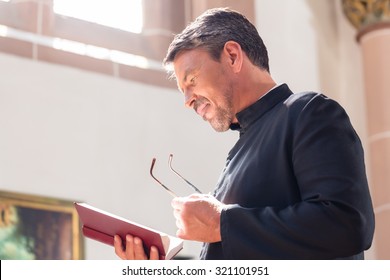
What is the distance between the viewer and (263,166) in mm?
3662

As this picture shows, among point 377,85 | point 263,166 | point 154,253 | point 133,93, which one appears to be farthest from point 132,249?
point 377,85

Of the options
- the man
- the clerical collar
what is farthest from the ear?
the clerical collar

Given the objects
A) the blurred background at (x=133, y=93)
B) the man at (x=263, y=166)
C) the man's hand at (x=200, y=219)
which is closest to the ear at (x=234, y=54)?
the man at (x=263, y=166)

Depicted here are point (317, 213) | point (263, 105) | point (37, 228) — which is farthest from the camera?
point (37, 228)

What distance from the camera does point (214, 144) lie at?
10.2m

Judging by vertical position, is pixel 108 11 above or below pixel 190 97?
above

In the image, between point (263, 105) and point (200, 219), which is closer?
point (200, 219)

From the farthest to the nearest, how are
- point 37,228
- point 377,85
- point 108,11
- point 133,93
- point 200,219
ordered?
point 377,85 → point 108,11 → point 133,93 → point 37,228 → point 200,219

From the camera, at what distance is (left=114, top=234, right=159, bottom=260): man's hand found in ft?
12.0

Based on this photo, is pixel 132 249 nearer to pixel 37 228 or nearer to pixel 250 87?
pixel 250 87

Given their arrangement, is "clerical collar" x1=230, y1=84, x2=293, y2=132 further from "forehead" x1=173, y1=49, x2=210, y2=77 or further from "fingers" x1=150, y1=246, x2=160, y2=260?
"fingers" x1=150, y1=246, x2=160, y2=260

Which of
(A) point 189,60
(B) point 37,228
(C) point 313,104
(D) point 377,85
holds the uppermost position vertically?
(D) point 377,85

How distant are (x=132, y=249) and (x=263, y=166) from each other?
1.63 feet
